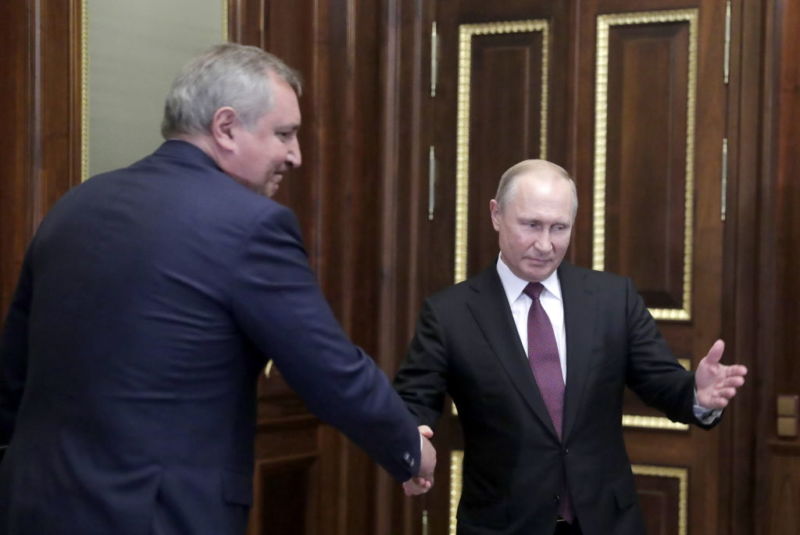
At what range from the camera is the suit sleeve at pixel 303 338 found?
77.0 inches

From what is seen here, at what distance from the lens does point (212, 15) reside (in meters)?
3.51

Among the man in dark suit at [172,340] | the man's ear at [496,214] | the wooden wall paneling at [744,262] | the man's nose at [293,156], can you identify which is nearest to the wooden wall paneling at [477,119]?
the wooden wall paneling at [744,262]

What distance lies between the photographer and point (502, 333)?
2.78 m

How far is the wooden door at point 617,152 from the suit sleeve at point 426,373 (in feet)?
3.89

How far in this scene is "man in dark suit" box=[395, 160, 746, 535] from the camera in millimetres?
2648

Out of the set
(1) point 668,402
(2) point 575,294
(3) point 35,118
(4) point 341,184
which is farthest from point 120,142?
(1) point 668,402

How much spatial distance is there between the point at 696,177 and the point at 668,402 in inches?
46.8

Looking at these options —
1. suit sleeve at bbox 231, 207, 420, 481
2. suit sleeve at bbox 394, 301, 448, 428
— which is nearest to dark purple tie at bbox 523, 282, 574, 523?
suit sleeve at bbox 394, 301, 448, 428

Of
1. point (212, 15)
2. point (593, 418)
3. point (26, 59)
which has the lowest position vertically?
point (593, 418)

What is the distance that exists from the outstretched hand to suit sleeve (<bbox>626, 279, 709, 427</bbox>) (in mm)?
43

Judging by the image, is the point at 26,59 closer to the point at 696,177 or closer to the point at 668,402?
the point at 668,402

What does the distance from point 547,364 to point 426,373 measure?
29 cm

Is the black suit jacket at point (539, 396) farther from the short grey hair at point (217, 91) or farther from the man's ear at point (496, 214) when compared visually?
the short grey hair at point (217, 91)

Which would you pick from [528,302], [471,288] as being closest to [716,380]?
[528,302]
